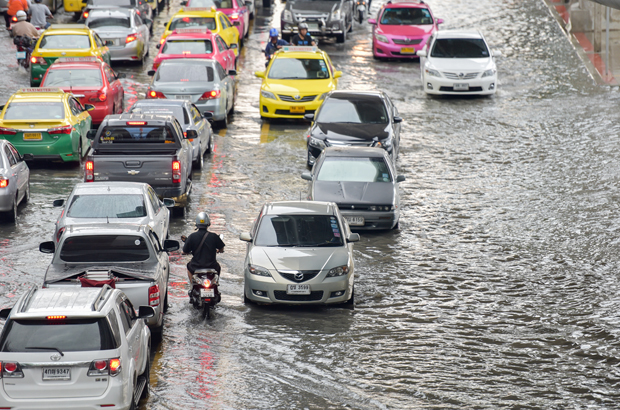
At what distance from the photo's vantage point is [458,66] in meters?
29.2

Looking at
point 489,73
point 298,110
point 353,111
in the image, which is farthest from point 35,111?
point 489,73

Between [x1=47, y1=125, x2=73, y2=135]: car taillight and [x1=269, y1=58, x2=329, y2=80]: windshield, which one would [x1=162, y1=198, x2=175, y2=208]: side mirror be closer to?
[x1=47, y1=125, x2=73, y2=135]: car taillight

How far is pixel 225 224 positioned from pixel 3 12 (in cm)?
2542

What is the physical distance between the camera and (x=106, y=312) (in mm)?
9328

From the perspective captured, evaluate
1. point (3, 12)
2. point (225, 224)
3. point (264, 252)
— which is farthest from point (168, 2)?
point (264, 252)

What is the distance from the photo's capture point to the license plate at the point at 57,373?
9125mm

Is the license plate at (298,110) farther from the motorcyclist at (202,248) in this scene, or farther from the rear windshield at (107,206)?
the motorcyclist at (202,248)

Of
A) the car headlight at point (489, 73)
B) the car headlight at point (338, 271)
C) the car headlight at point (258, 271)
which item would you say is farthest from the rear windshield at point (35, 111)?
the car headlight at point (489, 73)

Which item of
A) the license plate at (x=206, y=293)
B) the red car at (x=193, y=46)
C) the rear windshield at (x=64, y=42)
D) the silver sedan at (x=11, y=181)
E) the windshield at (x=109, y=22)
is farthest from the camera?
the windshield at (x=109, y=22)

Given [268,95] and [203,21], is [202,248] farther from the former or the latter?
[203,21]

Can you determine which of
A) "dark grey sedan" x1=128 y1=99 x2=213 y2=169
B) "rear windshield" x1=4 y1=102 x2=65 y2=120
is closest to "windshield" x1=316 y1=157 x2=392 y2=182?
"dark grey sedan" x1=128 y1=99 x2=213 y2=169

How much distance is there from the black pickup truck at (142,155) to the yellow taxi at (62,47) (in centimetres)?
1060

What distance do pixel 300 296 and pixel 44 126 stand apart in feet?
30.1

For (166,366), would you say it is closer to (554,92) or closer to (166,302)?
(166,302)
